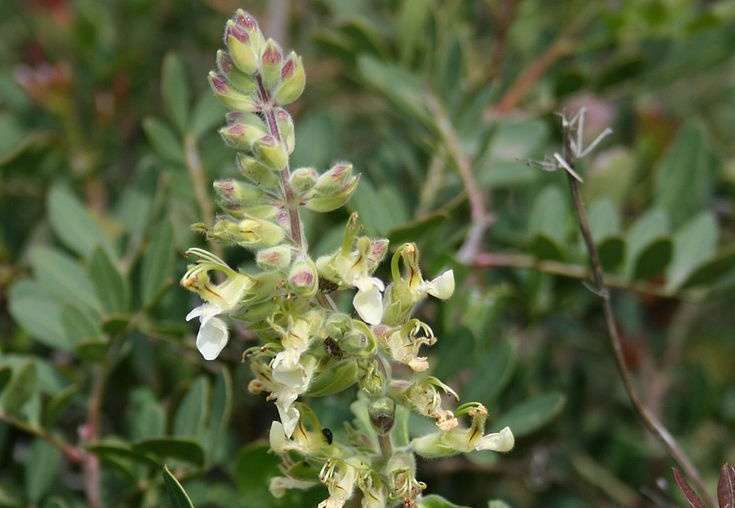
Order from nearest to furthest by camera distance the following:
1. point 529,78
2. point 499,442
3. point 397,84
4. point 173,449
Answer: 1. point 499,442
2. point 173,449
3. point 397,84
4. point 529,78

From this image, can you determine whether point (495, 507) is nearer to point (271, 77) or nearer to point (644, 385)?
point (271, 77)

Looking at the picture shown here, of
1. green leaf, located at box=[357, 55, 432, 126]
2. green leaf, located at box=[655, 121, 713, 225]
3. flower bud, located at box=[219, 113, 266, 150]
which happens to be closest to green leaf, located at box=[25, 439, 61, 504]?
flower bud, located at box=[219, 113, 266, 150]

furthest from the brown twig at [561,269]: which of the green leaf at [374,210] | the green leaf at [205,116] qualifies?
the green leaf at [205,116]

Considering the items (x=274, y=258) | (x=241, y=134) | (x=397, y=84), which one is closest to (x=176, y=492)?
(x=274, y=258)

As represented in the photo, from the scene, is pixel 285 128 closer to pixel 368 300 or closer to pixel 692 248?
pixel 368 300

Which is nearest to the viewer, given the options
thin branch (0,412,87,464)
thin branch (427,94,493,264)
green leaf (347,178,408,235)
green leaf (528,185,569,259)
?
thin branch (0,412,87,464)

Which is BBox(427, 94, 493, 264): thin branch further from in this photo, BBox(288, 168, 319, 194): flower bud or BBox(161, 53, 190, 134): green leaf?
BBox(288, 168, 319, 194): flower bud
